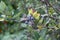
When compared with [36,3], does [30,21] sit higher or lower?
lower

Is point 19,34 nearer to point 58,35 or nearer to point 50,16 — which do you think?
point 58,35

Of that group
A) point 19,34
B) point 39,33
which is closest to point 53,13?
point 39,33

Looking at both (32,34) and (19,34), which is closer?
(32,34)

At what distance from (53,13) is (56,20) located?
5 cm

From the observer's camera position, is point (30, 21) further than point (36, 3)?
No

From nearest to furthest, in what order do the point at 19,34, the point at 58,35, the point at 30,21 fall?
the point at 30,21, the point at 58,35, the point at 19,34

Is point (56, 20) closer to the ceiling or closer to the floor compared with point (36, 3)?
closer to the floor

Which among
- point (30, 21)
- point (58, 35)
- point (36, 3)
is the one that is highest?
point (36, 3)

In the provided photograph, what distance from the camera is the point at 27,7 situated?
1148 mm

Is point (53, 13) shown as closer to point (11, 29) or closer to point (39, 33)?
point (39, 33)

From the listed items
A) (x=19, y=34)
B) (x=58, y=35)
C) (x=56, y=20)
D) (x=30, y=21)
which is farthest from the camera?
(x=19, y=34)

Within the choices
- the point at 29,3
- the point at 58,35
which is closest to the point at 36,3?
the point at 29,3

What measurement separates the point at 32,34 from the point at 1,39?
1.85 ft

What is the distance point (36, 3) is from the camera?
116 centimetres
